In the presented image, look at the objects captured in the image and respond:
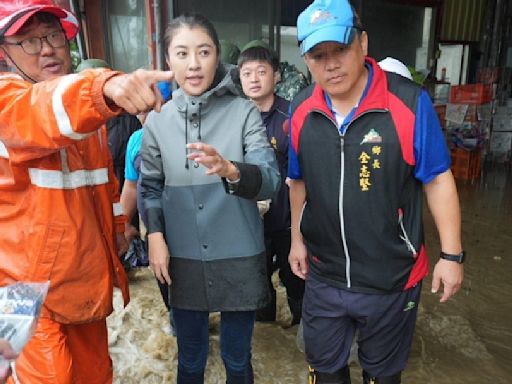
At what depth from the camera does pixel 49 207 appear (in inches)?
62.9

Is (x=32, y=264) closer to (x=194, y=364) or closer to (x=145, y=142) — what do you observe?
(x=145, y=142)

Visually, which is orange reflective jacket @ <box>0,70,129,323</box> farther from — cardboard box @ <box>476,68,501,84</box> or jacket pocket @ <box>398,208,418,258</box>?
cardboard box @ <box>476,68,501,84</box>

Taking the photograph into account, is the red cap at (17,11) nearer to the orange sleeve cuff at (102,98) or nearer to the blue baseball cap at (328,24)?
the orange sleeve cuff at (102,98)

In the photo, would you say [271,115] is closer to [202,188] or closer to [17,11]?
[202,188]

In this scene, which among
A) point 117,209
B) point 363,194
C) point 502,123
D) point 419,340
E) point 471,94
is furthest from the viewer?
point 502,123

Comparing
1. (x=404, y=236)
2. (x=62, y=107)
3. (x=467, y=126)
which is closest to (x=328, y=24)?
(x=404, y=236)

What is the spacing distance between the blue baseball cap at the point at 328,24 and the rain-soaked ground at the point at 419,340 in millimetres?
2066

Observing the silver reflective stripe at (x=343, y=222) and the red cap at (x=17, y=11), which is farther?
the silver reflective stripe at (x=343, y=222)

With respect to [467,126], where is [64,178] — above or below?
above

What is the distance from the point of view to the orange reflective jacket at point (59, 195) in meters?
1.23

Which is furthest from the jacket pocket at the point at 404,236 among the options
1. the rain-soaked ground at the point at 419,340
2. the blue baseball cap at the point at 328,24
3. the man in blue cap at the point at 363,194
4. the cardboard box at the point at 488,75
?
the cardboard box at the point at 488,75

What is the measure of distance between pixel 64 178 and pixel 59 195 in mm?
68

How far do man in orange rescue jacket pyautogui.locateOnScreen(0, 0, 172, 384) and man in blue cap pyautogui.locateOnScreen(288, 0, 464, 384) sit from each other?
2.96 feet

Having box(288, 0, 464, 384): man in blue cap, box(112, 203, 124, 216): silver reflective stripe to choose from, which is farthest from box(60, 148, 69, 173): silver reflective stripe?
box(288, 0, 464, 384): man in blue cap
